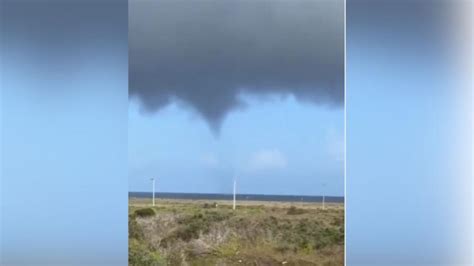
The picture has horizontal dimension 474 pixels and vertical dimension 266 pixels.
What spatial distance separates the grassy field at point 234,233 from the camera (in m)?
6.06

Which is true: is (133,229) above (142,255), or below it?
above

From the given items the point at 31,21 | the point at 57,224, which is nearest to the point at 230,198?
the point at 57,224

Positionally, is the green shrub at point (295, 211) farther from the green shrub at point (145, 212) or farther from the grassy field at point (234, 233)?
the green shrub at point (145, 212)

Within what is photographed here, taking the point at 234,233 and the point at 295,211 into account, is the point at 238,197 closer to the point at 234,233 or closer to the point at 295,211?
the point at 234,233

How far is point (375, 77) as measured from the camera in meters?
5.99

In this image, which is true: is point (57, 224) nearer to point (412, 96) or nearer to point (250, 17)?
point (250, 17)

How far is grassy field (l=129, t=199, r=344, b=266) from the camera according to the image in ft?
19.9

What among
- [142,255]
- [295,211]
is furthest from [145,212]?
[295,211]

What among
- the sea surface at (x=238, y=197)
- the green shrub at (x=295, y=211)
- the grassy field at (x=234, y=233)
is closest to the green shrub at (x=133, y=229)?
the grassy field at (x=234, y=233)

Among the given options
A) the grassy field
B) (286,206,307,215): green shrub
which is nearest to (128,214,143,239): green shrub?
the grassy field

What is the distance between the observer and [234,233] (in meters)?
6.15

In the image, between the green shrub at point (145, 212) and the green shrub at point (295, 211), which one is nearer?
the green shrub at point (295, 211)

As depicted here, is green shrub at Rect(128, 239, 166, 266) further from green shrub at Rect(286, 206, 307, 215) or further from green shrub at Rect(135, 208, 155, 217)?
green shrub at Rect(286, 206, 307, 215)

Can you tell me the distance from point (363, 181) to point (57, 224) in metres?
2.93
